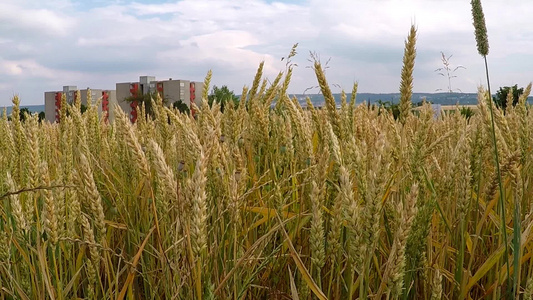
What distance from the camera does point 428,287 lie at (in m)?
1.40

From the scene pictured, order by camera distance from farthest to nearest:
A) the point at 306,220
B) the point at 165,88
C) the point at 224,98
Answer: the point at 165,88 → the point at 224,98 → the point at 306,220

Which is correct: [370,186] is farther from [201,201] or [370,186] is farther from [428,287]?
[428,287]

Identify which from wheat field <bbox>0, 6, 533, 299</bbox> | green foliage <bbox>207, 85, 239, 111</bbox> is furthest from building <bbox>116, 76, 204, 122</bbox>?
wheat field <bbox>0, 6, 533, 299</bbox>

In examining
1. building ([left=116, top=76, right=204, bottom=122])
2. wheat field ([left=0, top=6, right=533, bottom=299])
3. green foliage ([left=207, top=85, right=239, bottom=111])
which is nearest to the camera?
wheat field ([left=0, top=6, right=533, bottom=299])

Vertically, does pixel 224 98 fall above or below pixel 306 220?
above

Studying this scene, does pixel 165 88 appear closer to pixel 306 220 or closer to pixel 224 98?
pixel 224 98

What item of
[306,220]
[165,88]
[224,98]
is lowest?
[306,220]

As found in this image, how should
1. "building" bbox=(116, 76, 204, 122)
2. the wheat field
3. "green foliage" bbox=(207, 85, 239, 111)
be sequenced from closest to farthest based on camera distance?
the wheat field
"green foliage" bbox=(207, 85, 239, 111)
"building" bbox=(116, 76, 204, 122)

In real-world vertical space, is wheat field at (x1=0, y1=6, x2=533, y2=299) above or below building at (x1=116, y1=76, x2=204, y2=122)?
below

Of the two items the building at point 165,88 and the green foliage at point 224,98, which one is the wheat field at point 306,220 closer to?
the green foliage at point 224,98

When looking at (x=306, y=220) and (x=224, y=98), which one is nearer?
(x=306, y=220)

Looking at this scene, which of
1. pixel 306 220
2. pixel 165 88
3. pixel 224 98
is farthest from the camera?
pixel 165 88

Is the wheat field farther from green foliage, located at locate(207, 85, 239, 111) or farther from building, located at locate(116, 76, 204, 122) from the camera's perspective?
building, located at locate(116, 76, 204, 122)

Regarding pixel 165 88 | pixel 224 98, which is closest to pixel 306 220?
pixel 224 98
